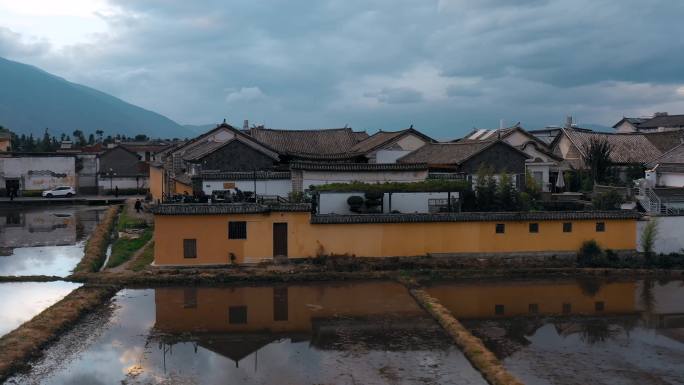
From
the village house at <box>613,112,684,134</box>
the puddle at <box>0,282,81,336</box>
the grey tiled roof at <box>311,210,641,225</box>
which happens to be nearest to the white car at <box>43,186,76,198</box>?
the puddle at <box>0,282,81,336</box>

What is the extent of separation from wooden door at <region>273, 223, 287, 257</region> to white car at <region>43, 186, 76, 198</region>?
29965mm

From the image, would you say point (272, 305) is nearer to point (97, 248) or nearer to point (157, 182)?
point (97, 248)

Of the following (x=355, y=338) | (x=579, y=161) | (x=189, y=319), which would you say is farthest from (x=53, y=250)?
(x=579, y=161)

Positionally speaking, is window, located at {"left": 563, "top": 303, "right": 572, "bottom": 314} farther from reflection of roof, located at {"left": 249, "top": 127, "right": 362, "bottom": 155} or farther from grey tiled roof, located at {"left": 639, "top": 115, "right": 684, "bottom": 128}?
grey tiled roof, located at {"left": 639, "top": 115, "right": 684, "bottom": 128}

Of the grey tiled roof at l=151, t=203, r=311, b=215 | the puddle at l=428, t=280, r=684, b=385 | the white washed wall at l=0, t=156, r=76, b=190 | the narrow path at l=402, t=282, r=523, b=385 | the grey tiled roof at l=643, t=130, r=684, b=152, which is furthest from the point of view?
the white washed wall at l=0, t=156, r=76, b=190

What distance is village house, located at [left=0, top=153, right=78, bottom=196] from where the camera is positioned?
4550 centimetres

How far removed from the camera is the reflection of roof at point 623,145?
123 ft

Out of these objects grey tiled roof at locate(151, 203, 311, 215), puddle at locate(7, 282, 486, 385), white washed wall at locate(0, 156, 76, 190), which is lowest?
puddle at locate(7, 282, 486, 385)

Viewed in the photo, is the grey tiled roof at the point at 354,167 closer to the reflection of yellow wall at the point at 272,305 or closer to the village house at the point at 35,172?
the reflection of yellow wall at the point at 272,305

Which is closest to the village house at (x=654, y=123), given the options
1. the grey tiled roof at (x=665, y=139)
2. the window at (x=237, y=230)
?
the grey tiled roof at (x=665, y=139)

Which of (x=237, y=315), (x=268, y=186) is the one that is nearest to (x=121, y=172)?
(x=268, y=186)

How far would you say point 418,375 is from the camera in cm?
1201

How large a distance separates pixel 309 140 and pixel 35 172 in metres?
22.4

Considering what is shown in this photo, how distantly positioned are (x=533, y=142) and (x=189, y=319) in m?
25.9
